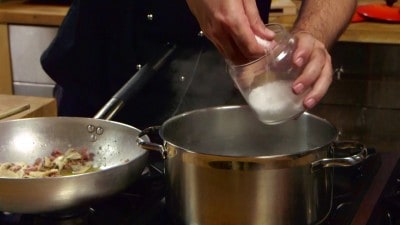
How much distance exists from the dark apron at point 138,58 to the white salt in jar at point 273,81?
518 mm

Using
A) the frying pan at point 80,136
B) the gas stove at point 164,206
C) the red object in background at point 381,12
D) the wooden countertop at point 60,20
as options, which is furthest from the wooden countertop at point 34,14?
the gas stove at point 164,206

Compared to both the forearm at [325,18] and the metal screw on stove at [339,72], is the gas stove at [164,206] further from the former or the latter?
the metal screw on stove at [339,72]

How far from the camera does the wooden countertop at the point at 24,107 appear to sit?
1.33 m

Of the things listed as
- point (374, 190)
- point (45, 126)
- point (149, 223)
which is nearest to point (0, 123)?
point (45, 126)

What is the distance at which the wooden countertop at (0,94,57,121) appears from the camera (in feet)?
4.37

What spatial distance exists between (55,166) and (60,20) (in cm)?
119

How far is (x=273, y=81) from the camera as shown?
3.02 feet

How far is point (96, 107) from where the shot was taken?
5.28 ft

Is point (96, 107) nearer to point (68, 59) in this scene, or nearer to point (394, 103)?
point (68, 59)

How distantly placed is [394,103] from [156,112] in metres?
0.89

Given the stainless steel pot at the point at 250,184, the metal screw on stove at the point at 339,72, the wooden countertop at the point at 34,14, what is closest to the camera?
the stainless steel pot at the point at 250,184

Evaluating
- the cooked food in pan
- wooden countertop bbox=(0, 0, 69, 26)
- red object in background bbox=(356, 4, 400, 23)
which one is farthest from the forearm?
wooden countertop bbox=(0, 0, 69, 26)

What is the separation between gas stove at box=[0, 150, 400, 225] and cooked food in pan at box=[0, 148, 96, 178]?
0.23ft

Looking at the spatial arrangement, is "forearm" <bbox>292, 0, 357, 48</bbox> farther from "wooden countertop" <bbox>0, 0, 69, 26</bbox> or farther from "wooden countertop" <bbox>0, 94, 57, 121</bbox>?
"wooden countertop" <bbox>0, 0, 69, 26</bbox>
